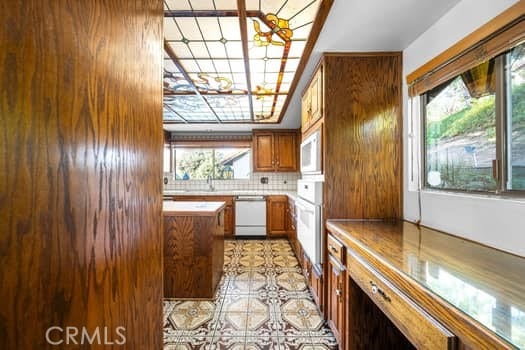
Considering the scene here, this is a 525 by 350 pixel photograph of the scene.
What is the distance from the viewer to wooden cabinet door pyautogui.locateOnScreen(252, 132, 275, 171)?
17.2 feet

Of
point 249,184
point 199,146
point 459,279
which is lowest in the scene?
point 459,279

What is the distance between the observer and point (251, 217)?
4887 mm

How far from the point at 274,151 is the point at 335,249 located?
3555mm

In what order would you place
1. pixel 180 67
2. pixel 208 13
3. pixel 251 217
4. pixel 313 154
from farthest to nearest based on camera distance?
1. pixel 251 217
2. pixel 180 67
3. pixel 313 154
4. pixel 208 13

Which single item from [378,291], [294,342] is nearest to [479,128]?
A: [378,291]

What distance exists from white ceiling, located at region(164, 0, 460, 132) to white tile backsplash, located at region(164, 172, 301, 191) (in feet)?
11.3

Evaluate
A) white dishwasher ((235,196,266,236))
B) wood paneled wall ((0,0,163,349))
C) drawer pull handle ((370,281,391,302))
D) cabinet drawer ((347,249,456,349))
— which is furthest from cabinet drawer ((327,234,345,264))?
white dishwasher ((235,196,266,236))

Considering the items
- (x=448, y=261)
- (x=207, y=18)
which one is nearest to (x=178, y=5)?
(x=207, y=18)

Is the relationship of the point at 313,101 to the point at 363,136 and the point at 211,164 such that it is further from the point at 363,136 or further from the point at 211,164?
the point at 211,164

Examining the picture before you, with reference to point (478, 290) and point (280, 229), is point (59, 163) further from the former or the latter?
point (280, 229)

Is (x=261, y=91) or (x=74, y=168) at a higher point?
(x=261, y=91)

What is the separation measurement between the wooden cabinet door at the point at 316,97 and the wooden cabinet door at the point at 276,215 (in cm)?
256

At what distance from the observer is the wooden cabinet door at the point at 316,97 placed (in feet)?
7.16

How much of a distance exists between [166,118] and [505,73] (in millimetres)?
4129
